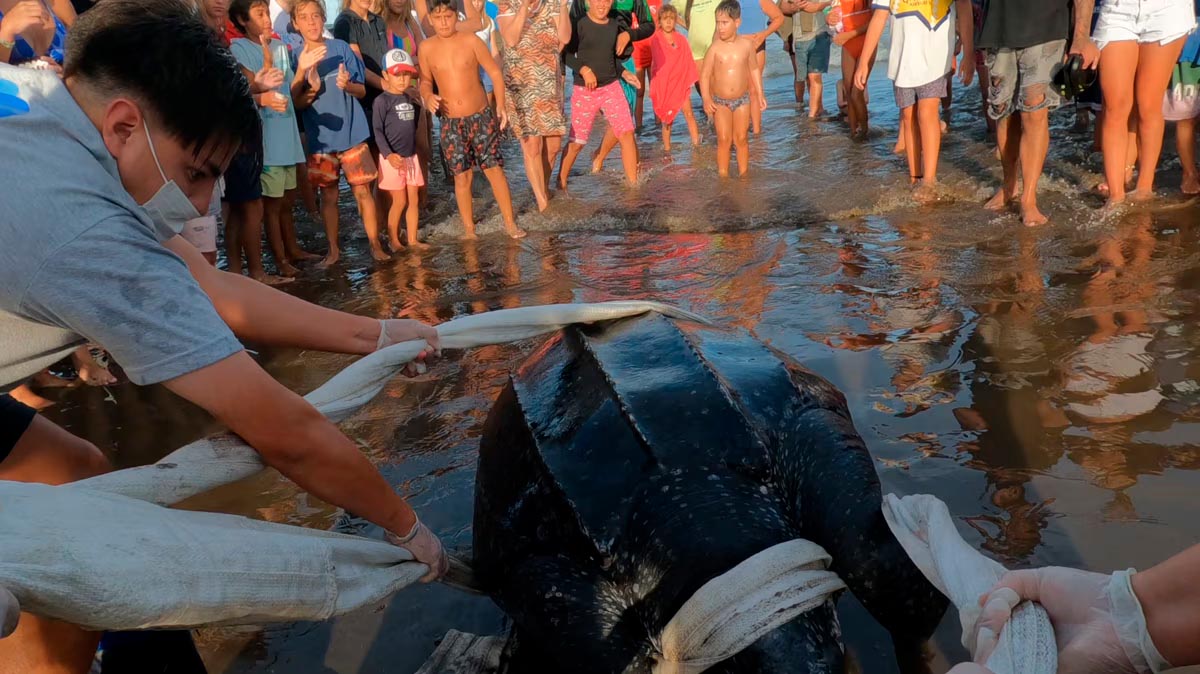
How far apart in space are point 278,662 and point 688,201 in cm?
572

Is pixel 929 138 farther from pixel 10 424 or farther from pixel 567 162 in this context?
pixel 10 424

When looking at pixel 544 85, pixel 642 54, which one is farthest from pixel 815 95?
pixel 544 85

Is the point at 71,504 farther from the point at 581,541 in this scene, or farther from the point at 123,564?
the point at 581,541

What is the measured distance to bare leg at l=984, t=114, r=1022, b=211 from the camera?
5793mm

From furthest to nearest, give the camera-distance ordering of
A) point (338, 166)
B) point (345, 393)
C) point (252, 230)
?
point (338, 166)
point (252, 230)
point (345, 393)

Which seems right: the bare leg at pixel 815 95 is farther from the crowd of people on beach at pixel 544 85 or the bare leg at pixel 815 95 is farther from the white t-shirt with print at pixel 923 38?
the white t-shirt with print at pixel 923 38

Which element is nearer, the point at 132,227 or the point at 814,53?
the point at 132,227

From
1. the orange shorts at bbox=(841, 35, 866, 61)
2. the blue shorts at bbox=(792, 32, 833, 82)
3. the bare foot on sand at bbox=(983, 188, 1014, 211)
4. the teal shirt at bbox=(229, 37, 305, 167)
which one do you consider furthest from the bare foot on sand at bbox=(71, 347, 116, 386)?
the blue shorts at bbox=(792, 32, 833, 82)

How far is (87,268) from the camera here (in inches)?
55.9

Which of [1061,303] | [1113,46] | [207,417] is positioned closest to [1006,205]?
[1113,46]

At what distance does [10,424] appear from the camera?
197cm

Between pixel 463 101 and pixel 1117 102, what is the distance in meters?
4.48

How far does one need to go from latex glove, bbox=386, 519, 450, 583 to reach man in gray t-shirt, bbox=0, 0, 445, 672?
0.13 meters

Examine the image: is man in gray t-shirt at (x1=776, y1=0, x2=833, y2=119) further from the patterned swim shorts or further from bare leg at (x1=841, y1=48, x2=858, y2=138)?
the patterned swim shorts
